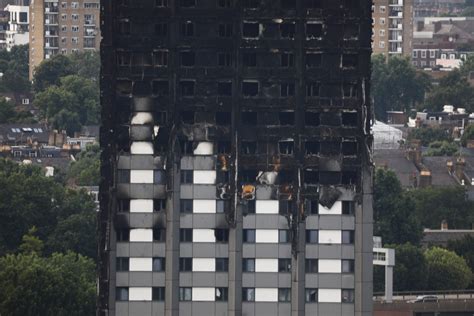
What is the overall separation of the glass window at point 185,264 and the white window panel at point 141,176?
2.81 m

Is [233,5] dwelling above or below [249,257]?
above

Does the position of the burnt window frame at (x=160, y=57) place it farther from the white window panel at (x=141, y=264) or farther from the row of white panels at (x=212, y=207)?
the white window panel at (x=141, y=264)

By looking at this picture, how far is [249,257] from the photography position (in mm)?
124062

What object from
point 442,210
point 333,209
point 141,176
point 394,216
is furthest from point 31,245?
point 442,210

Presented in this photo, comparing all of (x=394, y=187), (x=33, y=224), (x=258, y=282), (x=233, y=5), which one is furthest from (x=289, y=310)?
(x=394, y=187)

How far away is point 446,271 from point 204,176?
43.2m

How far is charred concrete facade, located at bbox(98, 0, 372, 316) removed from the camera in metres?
124

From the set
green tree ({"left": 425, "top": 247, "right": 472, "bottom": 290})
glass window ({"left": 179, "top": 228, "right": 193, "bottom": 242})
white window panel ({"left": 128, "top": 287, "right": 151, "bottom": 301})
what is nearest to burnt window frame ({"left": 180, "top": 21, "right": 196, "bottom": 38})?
glass window ({"left": 179, "top": 228, "right": 193, "bottom": 242})

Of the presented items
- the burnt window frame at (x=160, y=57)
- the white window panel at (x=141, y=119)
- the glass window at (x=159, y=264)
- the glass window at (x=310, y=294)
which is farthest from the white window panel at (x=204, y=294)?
the burnt window frame at (x=160, y=57)

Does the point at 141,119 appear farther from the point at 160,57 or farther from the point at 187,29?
the point at 187,29

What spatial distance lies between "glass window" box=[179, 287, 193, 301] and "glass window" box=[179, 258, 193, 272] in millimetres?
621

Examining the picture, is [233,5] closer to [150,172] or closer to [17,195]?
[150,172]

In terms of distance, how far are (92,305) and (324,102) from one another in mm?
20658

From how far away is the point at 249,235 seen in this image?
407 feet
